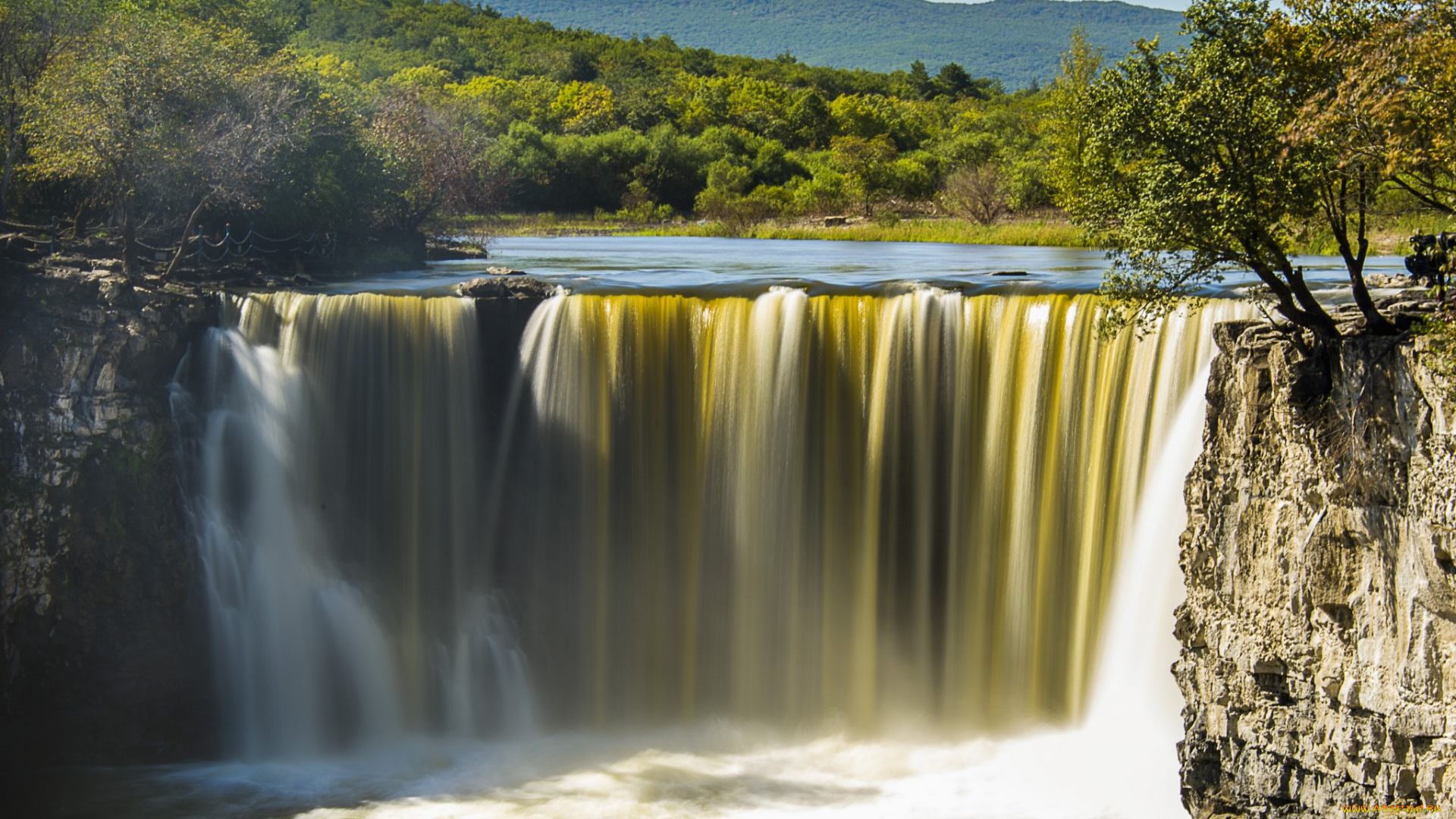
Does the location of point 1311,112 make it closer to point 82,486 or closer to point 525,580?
point 525,580

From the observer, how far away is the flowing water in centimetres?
1505

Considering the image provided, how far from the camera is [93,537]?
1670cm

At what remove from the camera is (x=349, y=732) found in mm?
17484

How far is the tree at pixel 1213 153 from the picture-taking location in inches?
440

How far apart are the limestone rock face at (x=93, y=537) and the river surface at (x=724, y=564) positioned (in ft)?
1.95

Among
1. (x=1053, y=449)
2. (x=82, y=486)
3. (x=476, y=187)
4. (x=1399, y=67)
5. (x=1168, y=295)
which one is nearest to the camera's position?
(x=1399, y=67)

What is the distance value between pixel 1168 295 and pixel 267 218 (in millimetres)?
18429

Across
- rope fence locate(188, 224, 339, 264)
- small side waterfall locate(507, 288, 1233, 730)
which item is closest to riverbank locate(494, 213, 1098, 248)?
small side waterfall locate(507, 288, 1233, 730)

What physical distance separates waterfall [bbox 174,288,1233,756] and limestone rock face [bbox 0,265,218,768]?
0.53 metres

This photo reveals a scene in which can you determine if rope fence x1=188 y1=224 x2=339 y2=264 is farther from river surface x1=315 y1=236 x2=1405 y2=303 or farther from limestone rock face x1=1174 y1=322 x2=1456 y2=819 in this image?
limestone rock face x1=1174 y1=322 x2=1456 y2=819

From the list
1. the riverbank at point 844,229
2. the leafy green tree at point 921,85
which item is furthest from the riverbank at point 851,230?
the leafy green tree at point 921,85

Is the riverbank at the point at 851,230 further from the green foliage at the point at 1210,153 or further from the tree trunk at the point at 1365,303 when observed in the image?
the tree trunk at the point at 1365,303

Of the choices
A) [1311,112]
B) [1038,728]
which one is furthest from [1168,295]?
[1038,728]

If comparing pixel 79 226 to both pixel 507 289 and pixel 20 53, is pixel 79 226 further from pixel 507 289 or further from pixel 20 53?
pixel 507 289
